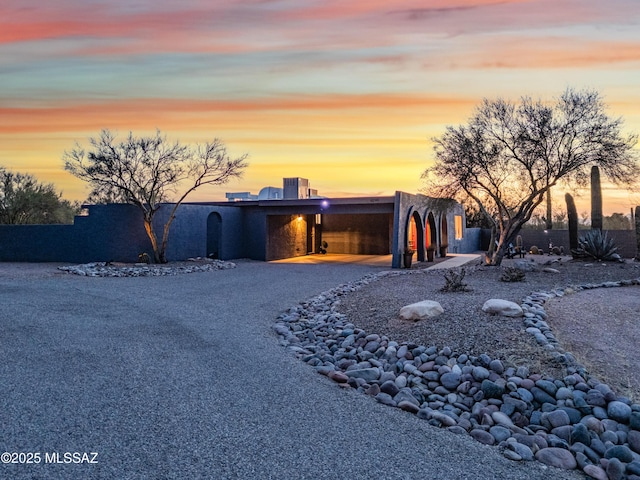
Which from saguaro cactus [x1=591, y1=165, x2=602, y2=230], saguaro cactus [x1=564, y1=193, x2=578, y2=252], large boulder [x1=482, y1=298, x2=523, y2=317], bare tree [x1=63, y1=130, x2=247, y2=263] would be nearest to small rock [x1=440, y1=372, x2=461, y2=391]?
large boulder [x1=482, y1=298, x2=523, y2=317]

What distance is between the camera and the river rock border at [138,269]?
1335cm

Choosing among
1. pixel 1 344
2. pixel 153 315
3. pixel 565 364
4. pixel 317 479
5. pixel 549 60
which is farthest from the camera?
pixel 549 60

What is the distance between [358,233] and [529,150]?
11469 millimetres

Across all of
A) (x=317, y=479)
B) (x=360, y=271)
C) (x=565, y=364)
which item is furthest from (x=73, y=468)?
(x=360, y=271)

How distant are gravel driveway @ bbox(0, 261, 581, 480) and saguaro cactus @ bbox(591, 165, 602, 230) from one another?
1332 centimetres

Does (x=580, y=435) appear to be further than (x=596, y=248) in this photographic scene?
No

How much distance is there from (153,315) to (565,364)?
20.5 feet

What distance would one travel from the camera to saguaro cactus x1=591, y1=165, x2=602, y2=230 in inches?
574

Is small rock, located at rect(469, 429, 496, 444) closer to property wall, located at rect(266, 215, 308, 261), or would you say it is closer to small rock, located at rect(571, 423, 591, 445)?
small rock, located at rect(571, 423, 591, 445)

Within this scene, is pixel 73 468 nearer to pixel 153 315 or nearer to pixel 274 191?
pixel 153 315

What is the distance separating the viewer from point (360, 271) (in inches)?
567

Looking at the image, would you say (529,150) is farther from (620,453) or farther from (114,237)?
(114,237)

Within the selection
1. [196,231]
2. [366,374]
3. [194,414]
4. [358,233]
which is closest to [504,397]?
[366,374]

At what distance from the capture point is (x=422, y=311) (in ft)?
21.2
